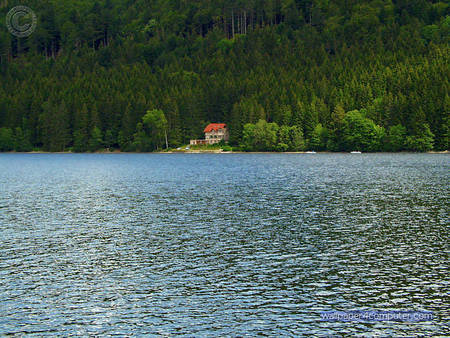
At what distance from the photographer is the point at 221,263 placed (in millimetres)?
37906

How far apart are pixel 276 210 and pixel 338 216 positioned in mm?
8211

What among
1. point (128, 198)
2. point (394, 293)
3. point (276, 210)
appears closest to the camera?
point (394, 293)

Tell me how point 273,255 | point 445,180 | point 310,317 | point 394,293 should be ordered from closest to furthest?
1. point 310,317
2. point 394,293
3. point 273,255
4. point 445,180

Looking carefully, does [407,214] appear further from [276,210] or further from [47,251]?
[47,251]

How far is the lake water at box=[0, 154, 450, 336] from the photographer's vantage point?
26.8 metres

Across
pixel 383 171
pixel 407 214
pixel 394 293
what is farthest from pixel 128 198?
pixel 383 171

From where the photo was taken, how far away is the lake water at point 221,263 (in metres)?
26.8

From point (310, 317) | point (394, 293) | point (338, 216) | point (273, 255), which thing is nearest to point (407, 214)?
point (338, 216)

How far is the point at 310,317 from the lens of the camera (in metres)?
27.0

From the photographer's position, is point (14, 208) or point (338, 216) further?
point (14, 208)

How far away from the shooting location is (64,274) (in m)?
35.6

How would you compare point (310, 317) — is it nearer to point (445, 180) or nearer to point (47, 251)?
point (47, 251)

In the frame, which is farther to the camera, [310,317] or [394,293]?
[394,293]

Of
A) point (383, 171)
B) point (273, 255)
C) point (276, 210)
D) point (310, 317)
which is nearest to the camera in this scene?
point (310, 317)
